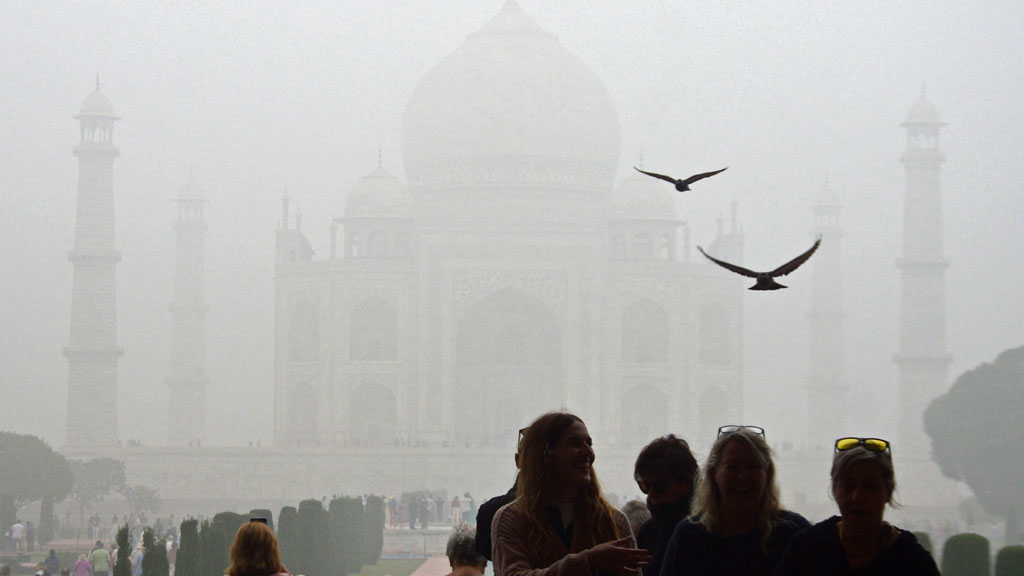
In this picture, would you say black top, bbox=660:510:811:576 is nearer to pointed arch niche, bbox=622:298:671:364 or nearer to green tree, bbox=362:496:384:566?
green tree, bbox=362:496:384:566

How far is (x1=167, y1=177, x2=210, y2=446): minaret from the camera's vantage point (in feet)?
79.5

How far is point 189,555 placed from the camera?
27.3ft

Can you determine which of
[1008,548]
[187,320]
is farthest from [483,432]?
→ [1008,548]

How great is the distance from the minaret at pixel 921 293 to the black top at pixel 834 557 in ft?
67.3

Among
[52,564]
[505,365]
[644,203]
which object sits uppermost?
[644,203]

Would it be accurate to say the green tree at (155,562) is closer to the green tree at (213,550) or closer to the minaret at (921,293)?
the green tree at (213,550)

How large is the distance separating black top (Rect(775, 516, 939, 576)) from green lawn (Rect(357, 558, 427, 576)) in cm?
1014

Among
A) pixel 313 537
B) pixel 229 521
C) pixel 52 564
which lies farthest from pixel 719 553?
pixel 52 564

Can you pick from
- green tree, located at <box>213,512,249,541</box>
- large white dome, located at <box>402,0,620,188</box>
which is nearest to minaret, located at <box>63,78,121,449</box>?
large white dome, located at <box>402,0,620,188</box>

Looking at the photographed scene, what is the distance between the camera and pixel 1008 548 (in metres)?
6.90

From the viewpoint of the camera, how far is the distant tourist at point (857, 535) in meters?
Answer: 1.96

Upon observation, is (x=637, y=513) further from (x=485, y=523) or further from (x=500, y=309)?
(x=500, y=309)

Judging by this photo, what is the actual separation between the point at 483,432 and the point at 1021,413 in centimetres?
803

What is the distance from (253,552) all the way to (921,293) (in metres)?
20.6
